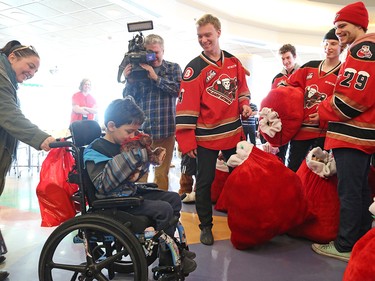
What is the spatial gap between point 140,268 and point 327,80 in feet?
5.15

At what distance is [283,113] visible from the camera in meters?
2.03

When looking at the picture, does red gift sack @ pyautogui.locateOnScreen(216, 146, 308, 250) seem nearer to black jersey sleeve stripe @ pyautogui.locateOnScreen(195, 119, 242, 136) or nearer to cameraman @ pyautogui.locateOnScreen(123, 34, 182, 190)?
black jersey sleeve stripe @ pyautogui.locateOnScreen(195, 119, 242, 136)

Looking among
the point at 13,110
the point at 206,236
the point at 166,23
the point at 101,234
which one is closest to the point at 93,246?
the point at 101,234

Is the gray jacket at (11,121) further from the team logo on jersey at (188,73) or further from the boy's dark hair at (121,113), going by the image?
the team logo on jersey at (188,73)

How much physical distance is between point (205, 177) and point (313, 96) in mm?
847

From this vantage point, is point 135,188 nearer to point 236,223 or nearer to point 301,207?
point 236,223

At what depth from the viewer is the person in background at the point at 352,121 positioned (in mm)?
1588

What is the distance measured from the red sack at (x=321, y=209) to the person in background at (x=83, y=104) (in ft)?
11.7

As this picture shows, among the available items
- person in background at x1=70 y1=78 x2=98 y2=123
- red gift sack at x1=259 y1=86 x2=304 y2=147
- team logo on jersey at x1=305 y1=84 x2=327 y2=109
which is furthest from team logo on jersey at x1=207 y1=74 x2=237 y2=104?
person in background at x1=70 y1=78 x2=98 y2=123

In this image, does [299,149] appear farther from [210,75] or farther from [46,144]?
[46,144]

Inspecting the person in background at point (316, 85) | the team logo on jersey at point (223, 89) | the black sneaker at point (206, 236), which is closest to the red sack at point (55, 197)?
the black sneaker at point (206, 236)

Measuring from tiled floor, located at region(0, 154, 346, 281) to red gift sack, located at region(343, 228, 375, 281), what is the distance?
52cm

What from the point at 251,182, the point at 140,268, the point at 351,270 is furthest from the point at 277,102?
the point at 140,268

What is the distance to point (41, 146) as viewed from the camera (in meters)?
1.43
